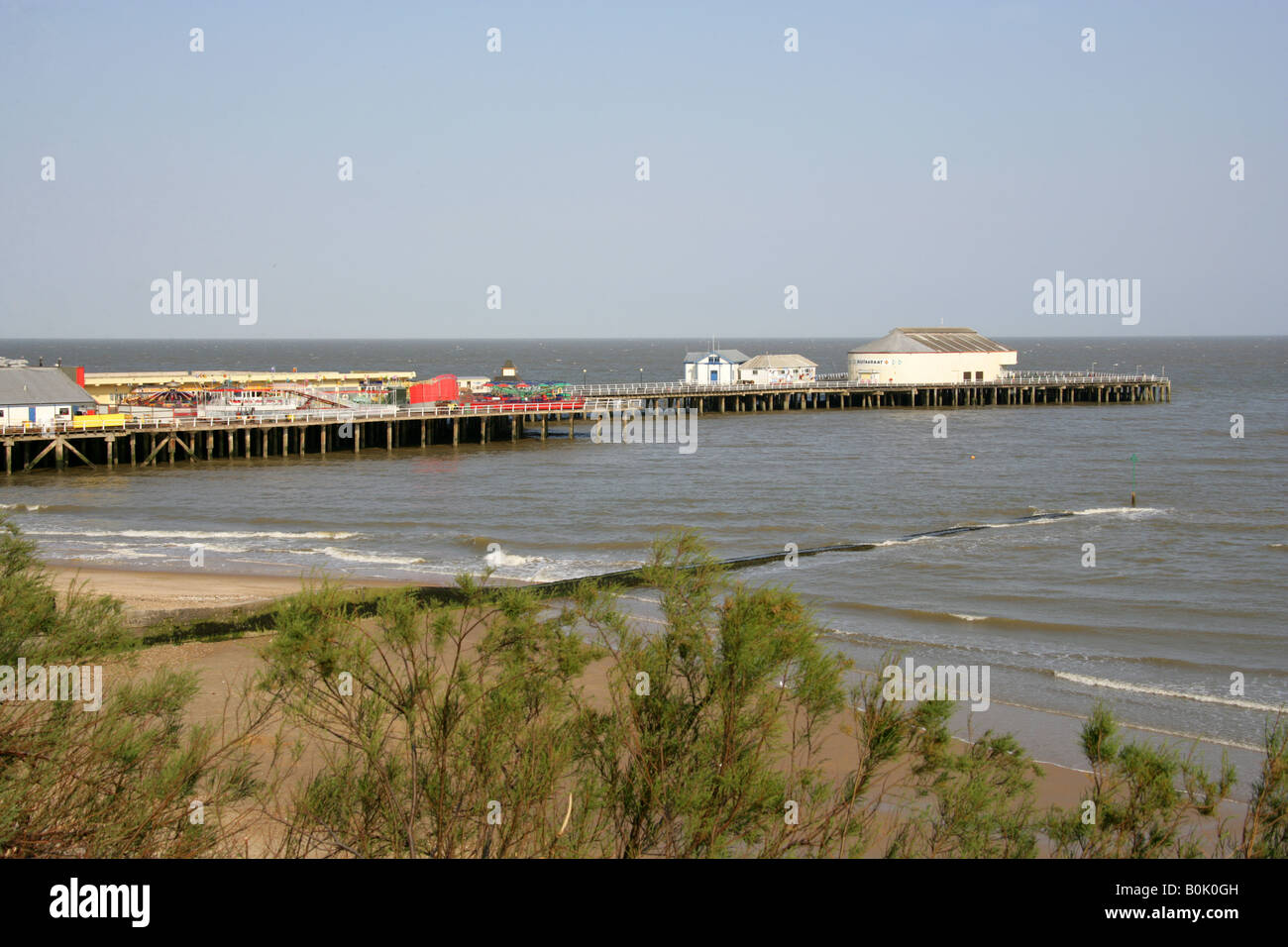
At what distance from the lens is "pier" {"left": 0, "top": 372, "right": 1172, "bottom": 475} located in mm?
52625

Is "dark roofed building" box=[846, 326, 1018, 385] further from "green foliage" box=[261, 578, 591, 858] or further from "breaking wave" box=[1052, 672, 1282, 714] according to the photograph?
"green foliage" box=[261, 578, 591, 858]

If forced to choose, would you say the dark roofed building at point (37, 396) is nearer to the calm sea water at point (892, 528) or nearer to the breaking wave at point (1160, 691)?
the calm sea water at point (892, 528)

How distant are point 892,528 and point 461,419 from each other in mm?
32892

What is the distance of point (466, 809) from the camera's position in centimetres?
930

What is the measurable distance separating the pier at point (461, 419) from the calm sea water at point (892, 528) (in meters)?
1.97

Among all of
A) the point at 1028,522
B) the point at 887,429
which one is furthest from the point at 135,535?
the point at 887,429

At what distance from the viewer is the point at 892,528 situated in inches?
1512

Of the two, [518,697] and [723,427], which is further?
[723,427]

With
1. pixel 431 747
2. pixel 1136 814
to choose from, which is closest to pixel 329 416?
pixel 431 747

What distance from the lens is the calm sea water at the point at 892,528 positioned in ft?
75.4

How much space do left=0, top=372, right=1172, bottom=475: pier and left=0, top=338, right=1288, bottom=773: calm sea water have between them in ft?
6.45

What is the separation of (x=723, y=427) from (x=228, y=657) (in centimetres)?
5650

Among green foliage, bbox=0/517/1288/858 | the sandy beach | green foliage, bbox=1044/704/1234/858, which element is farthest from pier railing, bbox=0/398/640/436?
green foliage, bbox=1044/704/1234/858
